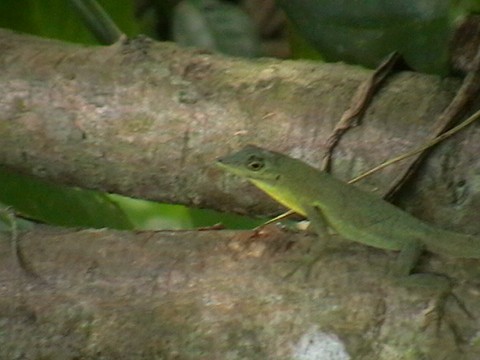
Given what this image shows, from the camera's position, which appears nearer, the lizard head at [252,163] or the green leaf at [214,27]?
the lizard head at [252,163]

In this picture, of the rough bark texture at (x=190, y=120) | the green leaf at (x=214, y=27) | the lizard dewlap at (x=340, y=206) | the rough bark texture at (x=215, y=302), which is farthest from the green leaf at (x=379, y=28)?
the green leaf at (x=214, y=27)

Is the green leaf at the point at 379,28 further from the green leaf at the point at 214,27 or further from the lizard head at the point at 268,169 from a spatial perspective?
the green leaf at the point at 214,27

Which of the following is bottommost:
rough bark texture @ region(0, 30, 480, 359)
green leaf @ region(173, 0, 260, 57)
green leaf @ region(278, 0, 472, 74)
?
green leaf @ region(173, 0, 260, 57)

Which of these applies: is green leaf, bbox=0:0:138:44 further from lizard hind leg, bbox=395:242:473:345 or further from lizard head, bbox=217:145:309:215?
lizard hind leg, bbox=395:242:473:345

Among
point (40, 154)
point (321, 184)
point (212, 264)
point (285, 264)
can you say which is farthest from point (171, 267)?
point (40, 154)

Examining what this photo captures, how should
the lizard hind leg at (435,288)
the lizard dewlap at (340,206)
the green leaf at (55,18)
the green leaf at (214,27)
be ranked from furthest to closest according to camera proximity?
the green leaf at (214,27), the green leaf at (55,18), the lizard dewlap at (340,206), the lizard hind leg at (435,288)

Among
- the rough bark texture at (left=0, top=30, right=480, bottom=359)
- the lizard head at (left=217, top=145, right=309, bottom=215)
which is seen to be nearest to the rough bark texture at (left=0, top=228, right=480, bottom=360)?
the rough bark texture at (left=0, top=30, right=480, bottom=359)

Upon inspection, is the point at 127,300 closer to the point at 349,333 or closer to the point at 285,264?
the point at 285,264

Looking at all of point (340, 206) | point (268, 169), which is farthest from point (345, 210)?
point (268, 169)
